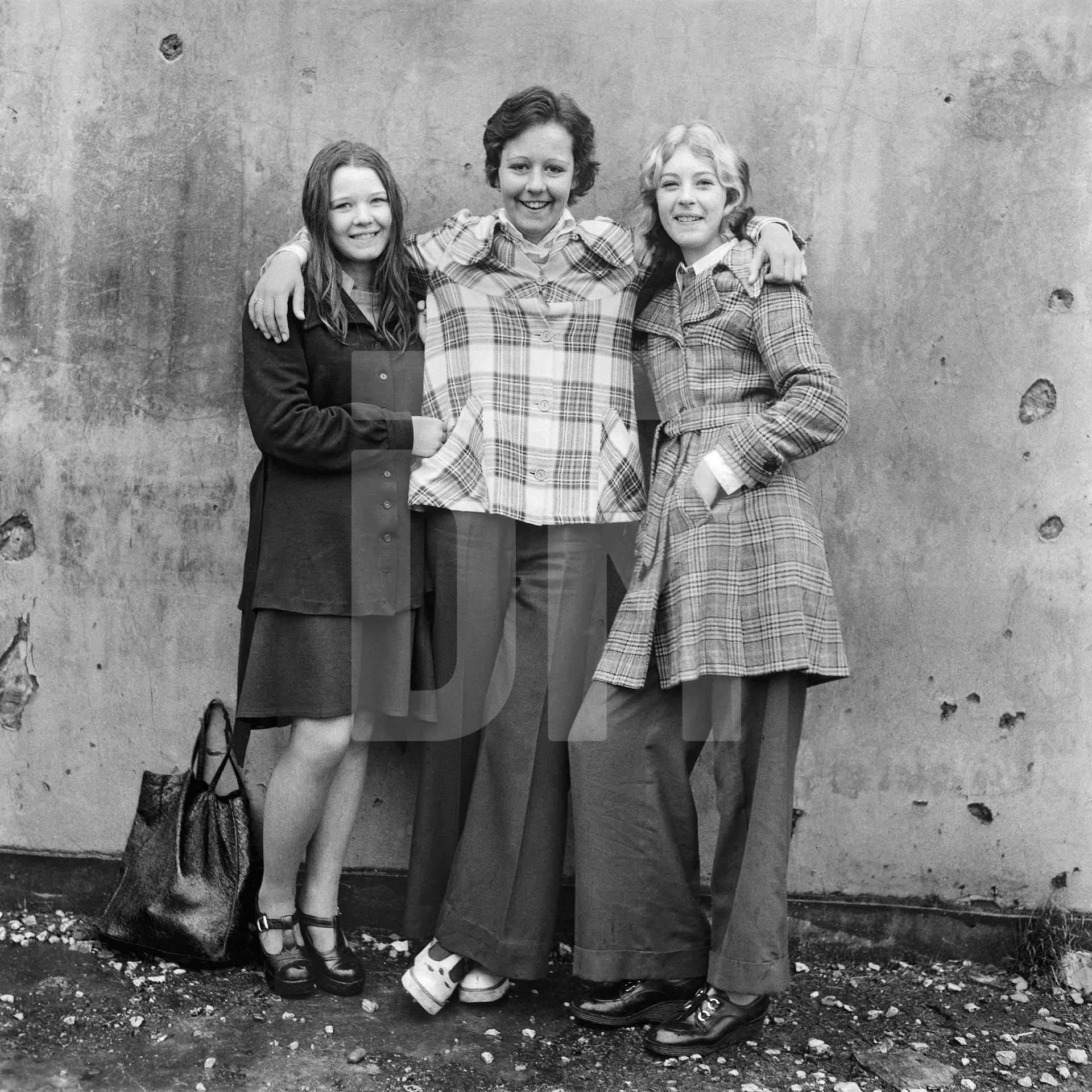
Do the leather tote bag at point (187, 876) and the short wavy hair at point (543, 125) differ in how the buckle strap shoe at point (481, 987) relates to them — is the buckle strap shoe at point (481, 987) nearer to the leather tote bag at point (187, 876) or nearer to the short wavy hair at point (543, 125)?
the leather tote bag at point (187, 876)

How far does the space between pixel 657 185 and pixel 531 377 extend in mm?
547

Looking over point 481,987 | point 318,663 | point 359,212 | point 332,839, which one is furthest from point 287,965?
point 359,212

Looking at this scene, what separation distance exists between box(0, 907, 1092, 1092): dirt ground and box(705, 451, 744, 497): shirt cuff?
4.31 ft

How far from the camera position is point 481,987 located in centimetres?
293

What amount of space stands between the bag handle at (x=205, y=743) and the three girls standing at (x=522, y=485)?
0.67 metres

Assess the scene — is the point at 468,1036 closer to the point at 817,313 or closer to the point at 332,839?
the point at 332,839

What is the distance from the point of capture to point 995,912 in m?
3.27

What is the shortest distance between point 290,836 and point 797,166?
216 cm

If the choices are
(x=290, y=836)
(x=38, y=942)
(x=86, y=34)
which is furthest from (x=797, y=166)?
(x=38, y=942)

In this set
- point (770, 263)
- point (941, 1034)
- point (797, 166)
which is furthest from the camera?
point (797, 166)

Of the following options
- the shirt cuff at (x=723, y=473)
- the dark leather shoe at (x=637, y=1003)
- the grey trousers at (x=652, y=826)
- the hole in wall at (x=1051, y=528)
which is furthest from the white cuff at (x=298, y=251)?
the hole in wall at (x=1051, y=528)

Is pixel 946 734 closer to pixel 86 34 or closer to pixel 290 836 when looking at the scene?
pixel 290 836

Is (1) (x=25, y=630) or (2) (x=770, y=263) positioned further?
(1) (x=25, y=630)

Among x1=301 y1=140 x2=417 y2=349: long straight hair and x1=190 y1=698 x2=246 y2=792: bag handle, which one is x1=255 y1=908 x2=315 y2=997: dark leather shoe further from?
x1=301 y1=140 x2=417 y2=349: long straight hair
